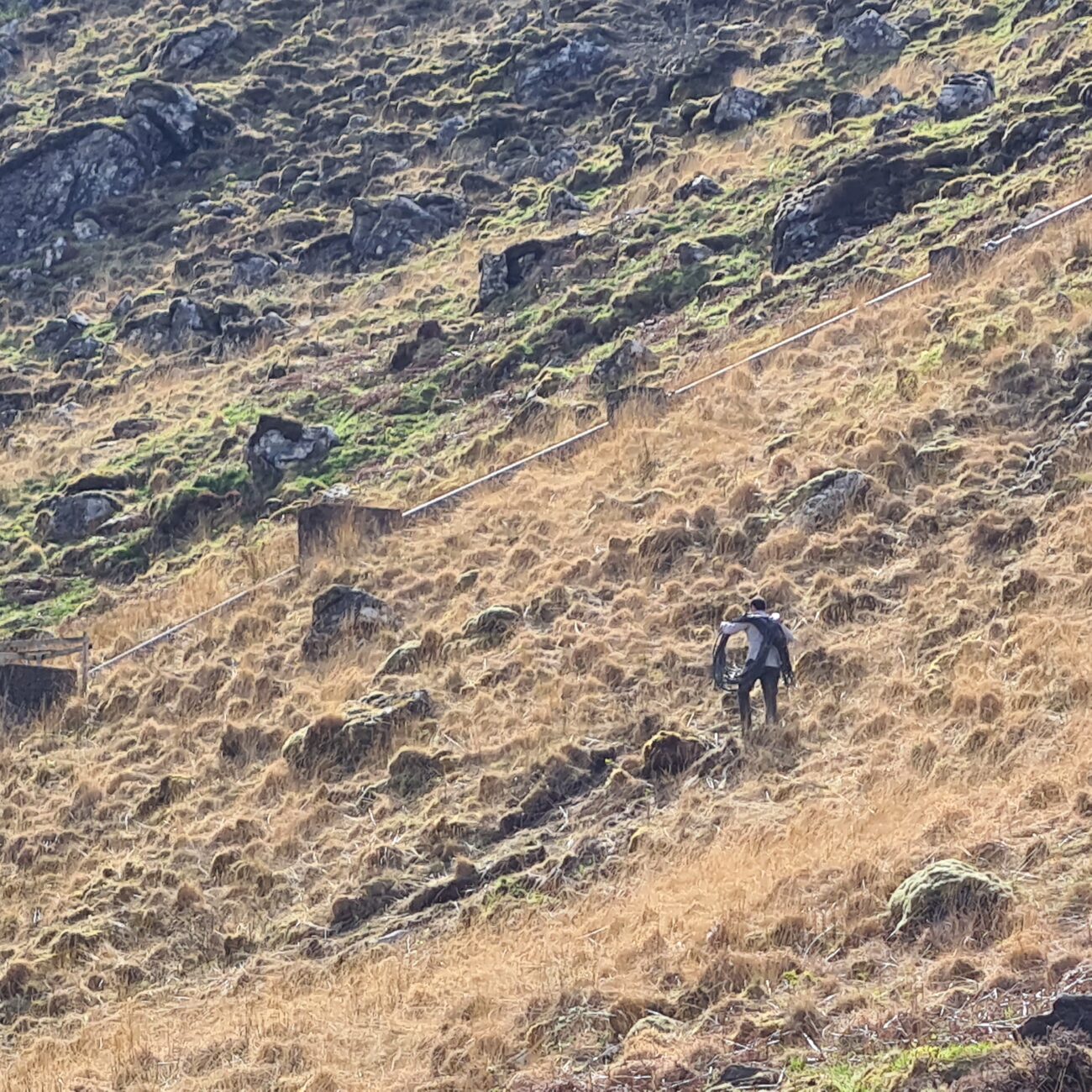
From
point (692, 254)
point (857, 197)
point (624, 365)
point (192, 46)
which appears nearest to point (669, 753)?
point (624, 365)

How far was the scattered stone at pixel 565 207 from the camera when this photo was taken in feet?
103

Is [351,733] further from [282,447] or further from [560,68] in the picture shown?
[560,68]

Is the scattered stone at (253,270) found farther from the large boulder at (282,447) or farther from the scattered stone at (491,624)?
the scattered stone at (491,624)

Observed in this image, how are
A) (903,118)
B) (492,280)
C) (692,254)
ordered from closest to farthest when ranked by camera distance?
(692,254), (903,118), (492,280)

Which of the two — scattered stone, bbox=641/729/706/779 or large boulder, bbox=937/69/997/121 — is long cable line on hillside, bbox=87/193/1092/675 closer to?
scattered stone, bbox=641/729/706/779

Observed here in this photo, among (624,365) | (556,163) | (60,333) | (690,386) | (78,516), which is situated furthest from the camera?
(556,163)

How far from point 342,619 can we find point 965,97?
1731 cm

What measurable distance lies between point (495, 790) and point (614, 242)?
57.9ft

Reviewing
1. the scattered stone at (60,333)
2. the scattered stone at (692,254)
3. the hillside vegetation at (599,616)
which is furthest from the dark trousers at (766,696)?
the scattered stone at (60,333)

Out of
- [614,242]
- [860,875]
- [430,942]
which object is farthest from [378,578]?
[614,242]

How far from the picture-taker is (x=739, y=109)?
33.0m

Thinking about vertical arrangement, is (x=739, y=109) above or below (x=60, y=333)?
above

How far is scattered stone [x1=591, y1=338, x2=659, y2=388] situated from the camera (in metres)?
22.3

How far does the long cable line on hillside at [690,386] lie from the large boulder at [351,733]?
439cm
